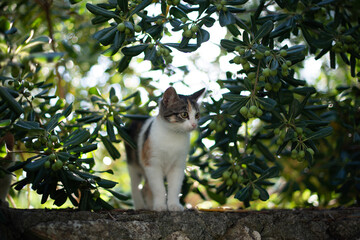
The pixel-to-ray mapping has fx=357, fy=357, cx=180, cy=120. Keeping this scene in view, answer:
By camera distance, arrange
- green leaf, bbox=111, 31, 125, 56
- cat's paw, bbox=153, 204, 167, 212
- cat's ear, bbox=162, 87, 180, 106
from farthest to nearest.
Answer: cat's ear, bbox=162, 87, 180, 106 < cat's paw, bbox=153, 204, 167, 212 < green leaf, bbox=111, 31, 125, 56

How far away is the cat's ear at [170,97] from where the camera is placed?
296 cm

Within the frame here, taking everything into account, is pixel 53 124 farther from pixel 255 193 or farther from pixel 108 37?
pixel 255 193

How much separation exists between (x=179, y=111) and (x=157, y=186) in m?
0.62

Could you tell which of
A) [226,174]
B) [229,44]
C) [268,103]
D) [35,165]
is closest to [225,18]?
[229,44]

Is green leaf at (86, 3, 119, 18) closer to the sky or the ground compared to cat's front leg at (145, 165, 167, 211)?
closer to the sky

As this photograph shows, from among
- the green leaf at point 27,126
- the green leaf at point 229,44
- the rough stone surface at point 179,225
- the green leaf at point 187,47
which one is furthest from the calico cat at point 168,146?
the green leaf at point 27,126

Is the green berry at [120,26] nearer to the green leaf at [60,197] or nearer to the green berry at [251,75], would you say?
the green berry at [251,75]

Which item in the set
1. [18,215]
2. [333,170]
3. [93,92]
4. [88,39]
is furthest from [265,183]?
[88,39]

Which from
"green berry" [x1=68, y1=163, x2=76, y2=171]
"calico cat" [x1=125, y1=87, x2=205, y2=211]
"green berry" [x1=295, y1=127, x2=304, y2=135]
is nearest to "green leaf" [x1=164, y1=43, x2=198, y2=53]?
"calico cat" [x1=125, y1=87, x2=205, y2=211]

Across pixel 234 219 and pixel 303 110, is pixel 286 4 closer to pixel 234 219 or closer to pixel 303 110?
pixel 303 110

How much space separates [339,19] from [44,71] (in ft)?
10.1

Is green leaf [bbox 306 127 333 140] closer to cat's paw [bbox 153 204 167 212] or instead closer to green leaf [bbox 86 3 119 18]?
cat's paw [bbox 153 204 167 212]

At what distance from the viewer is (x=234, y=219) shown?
2.30m

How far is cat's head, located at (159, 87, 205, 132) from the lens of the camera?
2.84m
